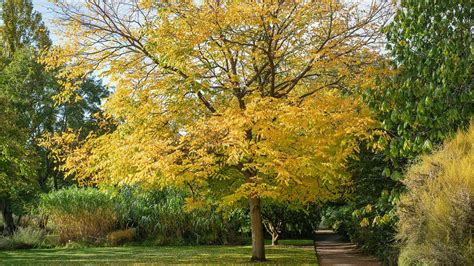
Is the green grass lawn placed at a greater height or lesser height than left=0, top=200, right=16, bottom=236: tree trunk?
lesser

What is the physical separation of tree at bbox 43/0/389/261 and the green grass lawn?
1.10 metres

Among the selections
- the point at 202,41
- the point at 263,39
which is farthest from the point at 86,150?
the point at 263,39

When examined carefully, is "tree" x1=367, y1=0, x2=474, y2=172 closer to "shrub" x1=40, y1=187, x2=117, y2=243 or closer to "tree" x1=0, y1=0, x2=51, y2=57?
"shrub" x1=40, y1=187, x2=117, y2=243

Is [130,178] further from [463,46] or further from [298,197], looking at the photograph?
[463,46]

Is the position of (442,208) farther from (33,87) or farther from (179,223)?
(33,87)

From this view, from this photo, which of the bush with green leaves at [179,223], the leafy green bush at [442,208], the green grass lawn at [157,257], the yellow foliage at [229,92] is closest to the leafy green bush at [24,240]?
→ the green grass lawn at [157,257]

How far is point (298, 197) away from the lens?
13695mm

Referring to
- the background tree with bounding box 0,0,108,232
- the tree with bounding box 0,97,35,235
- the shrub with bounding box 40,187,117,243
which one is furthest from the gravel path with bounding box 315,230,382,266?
the background tree with bounding box 0,0,108,232

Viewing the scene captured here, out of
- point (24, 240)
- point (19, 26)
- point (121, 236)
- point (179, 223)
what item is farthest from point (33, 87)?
point (179, 223)

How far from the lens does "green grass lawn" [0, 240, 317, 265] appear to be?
1420 cm

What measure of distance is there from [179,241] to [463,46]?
15.7 metres

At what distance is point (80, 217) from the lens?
21203 mm

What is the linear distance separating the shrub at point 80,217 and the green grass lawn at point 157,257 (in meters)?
2.36

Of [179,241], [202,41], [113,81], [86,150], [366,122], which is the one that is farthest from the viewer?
[179,241]
